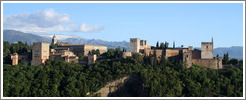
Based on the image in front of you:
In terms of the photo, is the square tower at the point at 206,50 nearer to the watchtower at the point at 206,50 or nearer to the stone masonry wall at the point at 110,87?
the watchtower at the point at 206,50

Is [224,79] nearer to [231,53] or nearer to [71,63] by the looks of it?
[71,63]

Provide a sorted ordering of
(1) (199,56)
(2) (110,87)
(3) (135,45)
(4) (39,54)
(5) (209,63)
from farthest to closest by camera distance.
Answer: (3) (135,45), (4) (39,54), (1) (199,56), (5) (209,63), (2) (110,87)

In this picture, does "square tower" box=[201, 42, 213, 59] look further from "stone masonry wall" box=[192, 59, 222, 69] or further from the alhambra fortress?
"stone masonry wall" box=[192, 59, 222, 69]

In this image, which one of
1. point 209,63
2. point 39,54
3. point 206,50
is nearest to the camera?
point 209,63

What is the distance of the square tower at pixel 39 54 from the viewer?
39.9m

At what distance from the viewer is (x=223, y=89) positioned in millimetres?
34531

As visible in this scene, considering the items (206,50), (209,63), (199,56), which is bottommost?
(209,63)

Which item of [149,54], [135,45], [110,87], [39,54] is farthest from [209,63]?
[39,54]

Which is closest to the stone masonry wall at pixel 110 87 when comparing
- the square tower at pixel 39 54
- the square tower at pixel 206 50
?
the square tower at pixel 39 54

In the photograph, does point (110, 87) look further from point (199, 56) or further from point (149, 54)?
point (199, 56)

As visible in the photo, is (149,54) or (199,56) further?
(149,54)

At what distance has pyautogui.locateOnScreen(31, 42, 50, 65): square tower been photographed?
131 feet

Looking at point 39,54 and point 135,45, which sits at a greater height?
point 135,45

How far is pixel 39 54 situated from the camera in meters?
40.1
